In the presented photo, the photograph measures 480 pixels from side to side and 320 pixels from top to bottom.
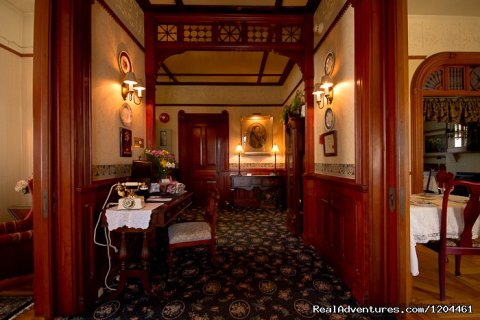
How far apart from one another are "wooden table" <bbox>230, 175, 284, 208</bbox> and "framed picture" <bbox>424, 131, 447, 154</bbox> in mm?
6039

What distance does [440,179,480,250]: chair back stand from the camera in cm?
220

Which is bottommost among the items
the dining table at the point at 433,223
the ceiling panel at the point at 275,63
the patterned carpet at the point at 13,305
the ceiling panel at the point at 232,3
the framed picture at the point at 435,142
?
the patterned carpet at the point at 13,305

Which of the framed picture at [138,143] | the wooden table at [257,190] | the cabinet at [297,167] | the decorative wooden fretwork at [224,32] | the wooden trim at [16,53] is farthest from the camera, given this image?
the wooden table at [257,190]

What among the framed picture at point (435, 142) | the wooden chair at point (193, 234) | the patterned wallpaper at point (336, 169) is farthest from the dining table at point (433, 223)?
the framed picture at point (435, 142)

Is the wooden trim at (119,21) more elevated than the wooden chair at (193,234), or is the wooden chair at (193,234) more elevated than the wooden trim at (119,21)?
the wooden trim at (119,21)

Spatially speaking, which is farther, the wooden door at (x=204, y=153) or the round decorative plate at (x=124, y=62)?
the wooden door at (x=204, y=153)

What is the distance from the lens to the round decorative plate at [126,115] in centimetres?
306

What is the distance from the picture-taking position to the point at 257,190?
684 cm

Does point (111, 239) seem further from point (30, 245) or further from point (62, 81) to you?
point (62, 81)

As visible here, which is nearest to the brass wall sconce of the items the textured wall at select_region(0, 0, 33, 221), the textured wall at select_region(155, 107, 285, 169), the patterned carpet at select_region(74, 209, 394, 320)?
the patterned carpet at select_region(74, 209, 394, 320)

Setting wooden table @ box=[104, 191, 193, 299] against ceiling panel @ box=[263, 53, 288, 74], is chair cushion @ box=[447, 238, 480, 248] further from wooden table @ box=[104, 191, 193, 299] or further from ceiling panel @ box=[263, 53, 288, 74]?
ceiling panel @ box=[263, 53, 288, 74]

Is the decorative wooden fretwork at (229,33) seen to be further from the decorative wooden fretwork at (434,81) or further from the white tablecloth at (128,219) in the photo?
the decorative wooden fretwork at (434,81)

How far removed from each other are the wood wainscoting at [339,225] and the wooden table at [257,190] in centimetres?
252

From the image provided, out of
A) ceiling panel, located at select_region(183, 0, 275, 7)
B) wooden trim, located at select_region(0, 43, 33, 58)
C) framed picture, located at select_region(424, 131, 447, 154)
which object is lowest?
framed picture, located at select_region(424, 131, 447, 154)
